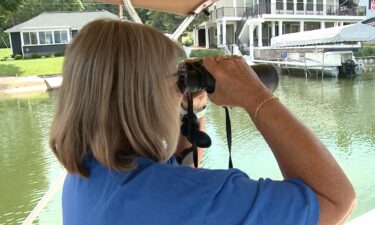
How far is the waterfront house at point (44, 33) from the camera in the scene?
79.1 feet

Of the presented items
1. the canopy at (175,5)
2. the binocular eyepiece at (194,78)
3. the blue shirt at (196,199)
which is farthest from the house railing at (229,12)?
the blue shirt at (196,199)

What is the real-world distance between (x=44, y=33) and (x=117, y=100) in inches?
1012

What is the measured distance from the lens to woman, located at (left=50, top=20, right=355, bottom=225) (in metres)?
0.58

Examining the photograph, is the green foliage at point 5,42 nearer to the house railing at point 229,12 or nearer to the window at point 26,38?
the window at point 26,38

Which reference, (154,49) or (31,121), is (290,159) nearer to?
(154,49)

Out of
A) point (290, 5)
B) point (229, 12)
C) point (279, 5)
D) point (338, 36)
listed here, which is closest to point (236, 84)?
point (338, 36)

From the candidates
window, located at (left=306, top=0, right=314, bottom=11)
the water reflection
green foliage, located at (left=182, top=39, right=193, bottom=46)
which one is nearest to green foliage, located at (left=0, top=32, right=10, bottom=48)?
green foliage, located at (left=182, top=39, right=193, bottom=46)

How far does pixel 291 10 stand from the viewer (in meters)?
22.1

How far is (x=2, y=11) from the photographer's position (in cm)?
833

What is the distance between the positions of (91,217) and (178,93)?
8.7 inches

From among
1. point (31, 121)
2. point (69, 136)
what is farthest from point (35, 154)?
point (69, 136)

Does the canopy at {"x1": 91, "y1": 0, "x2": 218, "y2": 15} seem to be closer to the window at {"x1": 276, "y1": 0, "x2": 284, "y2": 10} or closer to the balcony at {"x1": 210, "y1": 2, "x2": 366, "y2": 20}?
the balcony at {"x1": 210, "y1": 2, "x2": 366, "y2": 20}

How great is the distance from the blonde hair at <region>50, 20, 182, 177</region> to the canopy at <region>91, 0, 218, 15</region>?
3.59 feet

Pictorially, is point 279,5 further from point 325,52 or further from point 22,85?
point 22,85
